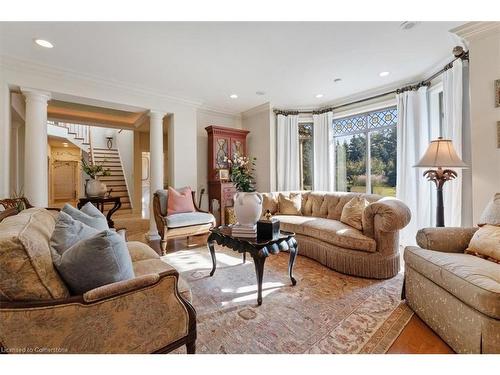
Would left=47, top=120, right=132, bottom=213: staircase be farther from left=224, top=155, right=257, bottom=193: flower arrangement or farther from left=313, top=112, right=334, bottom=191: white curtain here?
left=313, top=112, right=334, bottom=191: white curtain

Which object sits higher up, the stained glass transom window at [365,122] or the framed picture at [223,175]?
the stained glass transom window at [365,122]

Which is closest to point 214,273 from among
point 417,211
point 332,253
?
point 332,253

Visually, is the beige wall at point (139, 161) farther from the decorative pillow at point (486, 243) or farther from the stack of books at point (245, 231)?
the decorative pillow at point (486, 243)

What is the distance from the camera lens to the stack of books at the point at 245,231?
7.43 ft

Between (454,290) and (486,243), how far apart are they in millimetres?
553

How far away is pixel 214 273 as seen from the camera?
2580 mm

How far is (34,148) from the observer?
308 centimetres

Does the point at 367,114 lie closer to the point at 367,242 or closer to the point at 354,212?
the point at 354,212

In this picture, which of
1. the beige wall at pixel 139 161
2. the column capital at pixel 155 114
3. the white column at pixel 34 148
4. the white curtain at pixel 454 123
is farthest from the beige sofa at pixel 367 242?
the beige wall at pixel 139 161

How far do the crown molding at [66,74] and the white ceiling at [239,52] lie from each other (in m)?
0.10

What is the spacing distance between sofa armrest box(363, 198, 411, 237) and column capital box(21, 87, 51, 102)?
14.4 feet

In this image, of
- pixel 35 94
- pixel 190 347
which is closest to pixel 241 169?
pixel 35 94
